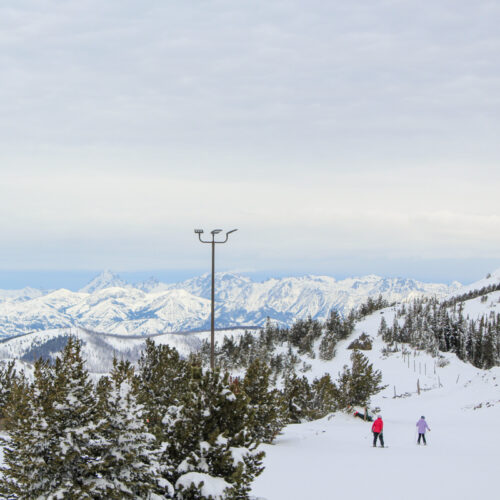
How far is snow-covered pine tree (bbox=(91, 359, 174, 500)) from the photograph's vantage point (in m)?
11.1

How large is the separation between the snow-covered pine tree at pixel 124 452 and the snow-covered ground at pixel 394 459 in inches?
260

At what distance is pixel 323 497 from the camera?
17.2 m

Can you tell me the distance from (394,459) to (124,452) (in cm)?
1703

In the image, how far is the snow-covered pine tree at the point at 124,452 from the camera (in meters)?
11.1

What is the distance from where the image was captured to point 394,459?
79.0 ft

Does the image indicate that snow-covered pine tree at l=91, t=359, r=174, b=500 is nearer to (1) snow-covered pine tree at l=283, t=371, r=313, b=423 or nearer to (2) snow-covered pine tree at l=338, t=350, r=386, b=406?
(1) snow-covered pine tree at l=283, t=371, r=313, b=423

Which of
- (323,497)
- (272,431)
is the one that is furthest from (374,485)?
(272,431)

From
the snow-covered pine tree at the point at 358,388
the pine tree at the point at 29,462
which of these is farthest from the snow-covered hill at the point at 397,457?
the pine tree at the point at 29,462

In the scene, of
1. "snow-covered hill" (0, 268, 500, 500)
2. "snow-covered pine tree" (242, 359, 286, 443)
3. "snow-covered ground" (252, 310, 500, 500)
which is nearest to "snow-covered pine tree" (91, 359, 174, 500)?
"snow-covered hill" (0, 268, 500, 500)

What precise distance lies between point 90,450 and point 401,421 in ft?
130

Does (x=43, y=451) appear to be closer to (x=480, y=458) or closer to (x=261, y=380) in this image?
(x=261, y=380)

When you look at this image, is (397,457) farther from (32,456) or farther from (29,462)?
(29,462)

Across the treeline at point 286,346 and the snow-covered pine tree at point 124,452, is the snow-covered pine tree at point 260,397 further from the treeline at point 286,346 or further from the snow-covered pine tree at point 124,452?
the treeline at point 286,346

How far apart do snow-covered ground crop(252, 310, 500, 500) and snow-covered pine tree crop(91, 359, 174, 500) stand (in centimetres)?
660
